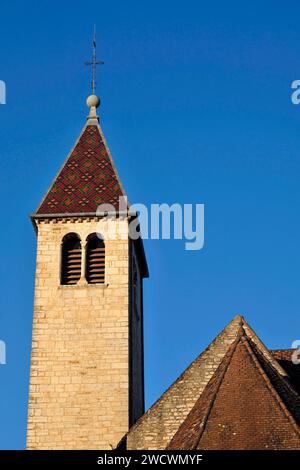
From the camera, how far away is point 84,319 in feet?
86.0

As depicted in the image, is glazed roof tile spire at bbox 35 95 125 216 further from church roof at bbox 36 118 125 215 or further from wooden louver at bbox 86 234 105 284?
wooden louver at bbox 86 234 105 284

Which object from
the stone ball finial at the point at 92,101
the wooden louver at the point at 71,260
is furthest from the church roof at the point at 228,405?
the stone ball finial at the point at 92,101

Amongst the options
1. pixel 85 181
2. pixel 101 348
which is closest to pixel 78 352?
pixel 101 348

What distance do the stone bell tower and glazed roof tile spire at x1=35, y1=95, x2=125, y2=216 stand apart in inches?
1.1

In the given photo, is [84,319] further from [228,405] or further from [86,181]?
[228,405]

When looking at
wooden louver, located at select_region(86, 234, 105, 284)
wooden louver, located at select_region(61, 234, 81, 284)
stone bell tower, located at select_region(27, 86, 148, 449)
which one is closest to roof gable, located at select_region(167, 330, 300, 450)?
stone bell tower, located at select_region(27, 86, 148, 449)

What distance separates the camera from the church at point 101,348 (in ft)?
71.5

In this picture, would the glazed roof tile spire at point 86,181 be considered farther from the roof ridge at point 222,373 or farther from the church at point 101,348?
the roof ridge at point 222,373

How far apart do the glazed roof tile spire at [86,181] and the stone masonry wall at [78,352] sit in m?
0.51

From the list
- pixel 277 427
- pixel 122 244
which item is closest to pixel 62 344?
pixel 122 244

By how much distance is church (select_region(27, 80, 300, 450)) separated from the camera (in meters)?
21.8

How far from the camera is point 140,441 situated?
74.9 ft

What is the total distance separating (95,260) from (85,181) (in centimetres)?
254
